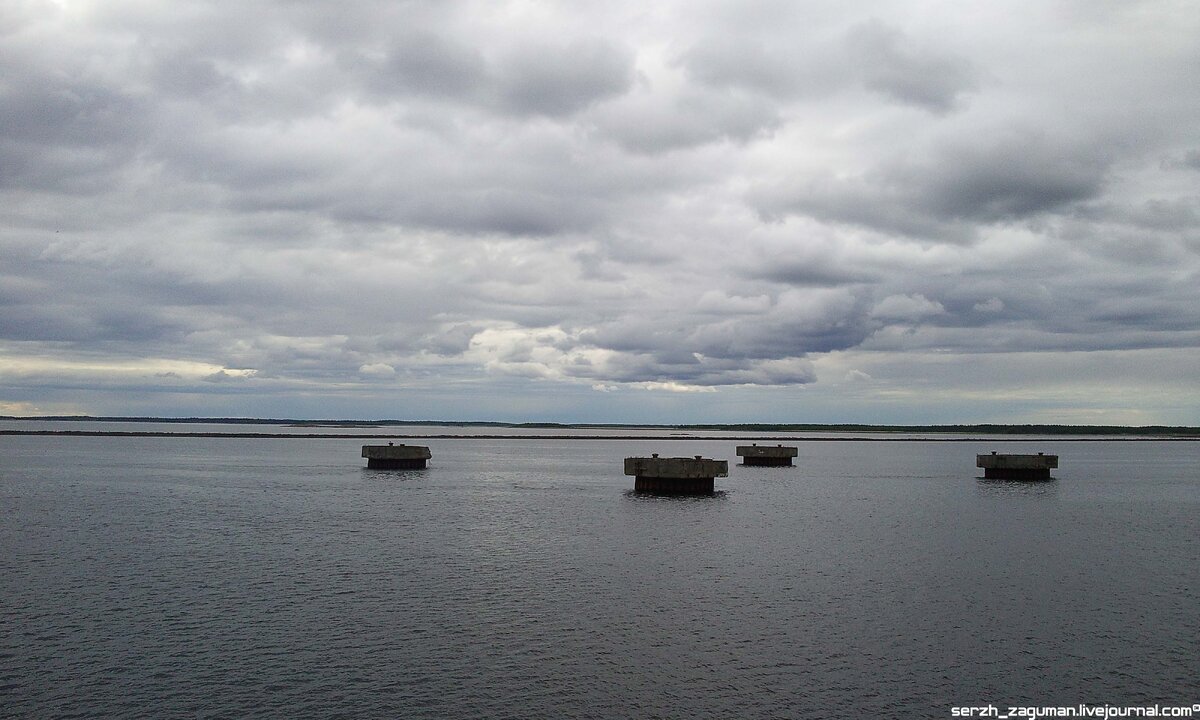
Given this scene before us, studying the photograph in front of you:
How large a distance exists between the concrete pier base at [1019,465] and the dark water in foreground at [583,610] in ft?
114

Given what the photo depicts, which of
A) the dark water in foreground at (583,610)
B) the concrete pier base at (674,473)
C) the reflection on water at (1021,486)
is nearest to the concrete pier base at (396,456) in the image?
the concrete pier base at (674,473)

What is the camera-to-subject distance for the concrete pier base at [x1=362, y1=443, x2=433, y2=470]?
106 metres

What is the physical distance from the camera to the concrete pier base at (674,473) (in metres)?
→ 75.4

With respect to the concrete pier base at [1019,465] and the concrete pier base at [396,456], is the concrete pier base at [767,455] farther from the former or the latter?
the concrete pier base at [396,456]

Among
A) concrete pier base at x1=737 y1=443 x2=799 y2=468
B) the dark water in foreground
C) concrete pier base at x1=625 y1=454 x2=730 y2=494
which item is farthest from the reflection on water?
concrete pier base at x1=625 y1=454 x2=730 y2=494

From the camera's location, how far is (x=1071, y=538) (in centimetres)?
5006

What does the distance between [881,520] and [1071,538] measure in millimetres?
11725

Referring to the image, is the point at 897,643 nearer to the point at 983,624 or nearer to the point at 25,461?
the point at 983,624

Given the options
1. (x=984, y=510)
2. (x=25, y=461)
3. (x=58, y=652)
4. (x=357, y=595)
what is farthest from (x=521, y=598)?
(x=25, y=461)

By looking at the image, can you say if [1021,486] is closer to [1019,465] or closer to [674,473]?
[1019,465]

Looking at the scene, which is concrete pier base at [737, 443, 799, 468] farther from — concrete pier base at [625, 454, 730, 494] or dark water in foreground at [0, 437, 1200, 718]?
dark water in foreground at [0, 437, 1200, 718]

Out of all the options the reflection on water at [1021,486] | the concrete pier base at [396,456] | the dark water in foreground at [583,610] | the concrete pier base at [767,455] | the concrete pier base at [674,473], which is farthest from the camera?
the concrete pier base at [767,455]

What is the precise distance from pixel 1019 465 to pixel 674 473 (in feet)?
153

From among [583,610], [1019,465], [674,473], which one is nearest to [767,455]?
[1019,465]
